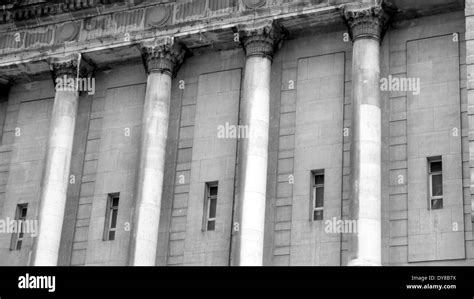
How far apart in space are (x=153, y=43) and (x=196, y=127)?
13.3ft

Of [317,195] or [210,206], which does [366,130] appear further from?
[210,206]

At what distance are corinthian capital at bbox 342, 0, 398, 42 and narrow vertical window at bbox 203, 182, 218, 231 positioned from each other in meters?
8.29

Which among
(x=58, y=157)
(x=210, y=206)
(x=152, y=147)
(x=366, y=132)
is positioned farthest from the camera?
(x=58, y=157)

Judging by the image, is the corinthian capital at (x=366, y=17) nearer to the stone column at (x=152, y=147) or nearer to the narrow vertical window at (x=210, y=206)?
the stone column at (x=152, y=147)

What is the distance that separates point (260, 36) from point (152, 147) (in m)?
6.30

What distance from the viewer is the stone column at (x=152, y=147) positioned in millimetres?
38312

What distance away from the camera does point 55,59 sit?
43.1 m

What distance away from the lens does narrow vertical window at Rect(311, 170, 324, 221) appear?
37.5 m

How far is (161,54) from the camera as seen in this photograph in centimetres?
4122

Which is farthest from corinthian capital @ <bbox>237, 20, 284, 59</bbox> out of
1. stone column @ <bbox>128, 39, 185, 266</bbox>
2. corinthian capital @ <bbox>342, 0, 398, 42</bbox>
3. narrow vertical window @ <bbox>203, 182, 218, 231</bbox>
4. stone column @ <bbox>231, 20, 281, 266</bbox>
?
narrow vertical window @ <bbox>203, 182, 218, 231</bbox>

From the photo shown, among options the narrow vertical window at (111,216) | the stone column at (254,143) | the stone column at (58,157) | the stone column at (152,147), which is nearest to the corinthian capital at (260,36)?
the stone column at (254,143)

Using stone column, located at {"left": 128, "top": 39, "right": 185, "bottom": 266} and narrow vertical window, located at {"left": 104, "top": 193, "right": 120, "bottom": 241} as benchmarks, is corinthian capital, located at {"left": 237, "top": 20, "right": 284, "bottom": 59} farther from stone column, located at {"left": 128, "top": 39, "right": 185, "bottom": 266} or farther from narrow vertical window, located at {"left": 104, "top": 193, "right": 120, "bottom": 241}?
narrow vertical window, located at {"left": 104, "top": 193, "right": 120, "bottom": 241}

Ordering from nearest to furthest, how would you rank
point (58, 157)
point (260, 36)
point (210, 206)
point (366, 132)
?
point (366, 132), point (260, 36), point (210, 206), point (58, 157)

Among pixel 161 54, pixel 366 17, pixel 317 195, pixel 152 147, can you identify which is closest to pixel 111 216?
pixel 152 147
